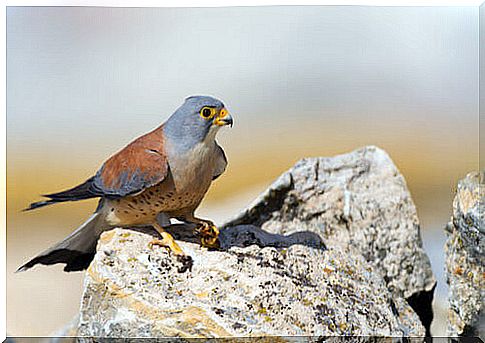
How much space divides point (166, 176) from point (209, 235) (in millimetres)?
325

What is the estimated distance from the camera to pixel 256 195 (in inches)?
154

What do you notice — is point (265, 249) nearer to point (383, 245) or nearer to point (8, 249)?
point (383, 245)

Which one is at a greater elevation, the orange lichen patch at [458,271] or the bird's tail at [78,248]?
the bird's tail at [78,248]

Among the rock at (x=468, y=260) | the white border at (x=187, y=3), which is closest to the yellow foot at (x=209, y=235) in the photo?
the rock at (x=468, y=260)

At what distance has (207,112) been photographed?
2.99 metres

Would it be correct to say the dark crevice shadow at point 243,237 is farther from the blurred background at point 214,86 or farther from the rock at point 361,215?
the blurred background at point 214,86

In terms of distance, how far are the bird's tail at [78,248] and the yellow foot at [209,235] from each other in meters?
0.42

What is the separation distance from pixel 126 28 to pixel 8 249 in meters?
1.27

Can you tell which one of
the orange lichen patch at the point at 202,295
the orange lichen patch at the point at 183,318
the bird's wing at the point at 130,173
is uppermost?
the bird's wing at the point at 130,173

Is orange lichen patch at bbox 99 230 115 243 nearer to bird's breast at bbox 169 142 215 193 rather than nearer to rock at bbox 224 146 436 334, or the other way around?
bird's breast at bbox 169 142 215 193

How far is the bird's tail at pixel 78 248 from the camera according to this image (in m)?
3.14

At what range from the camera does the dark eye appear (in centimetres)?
299

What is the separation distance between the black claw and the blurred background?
3.13 feet

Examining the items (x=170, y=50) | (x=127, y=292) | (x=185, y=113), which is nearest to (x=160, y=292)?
(x=127, y=292)
